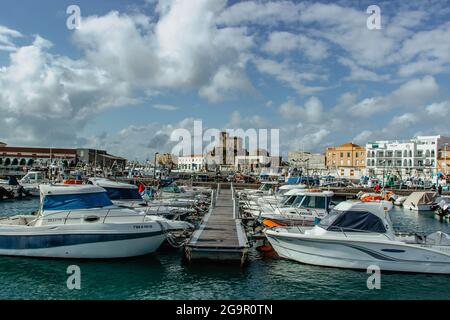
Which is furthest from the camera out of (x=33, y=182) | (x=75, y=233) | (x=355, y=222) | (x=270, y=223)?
(x=33, y=182)

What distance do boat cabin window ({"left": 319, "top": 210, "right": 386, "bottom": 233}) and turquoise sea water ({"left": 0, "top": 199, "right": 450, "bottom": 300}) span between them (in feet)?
5.92

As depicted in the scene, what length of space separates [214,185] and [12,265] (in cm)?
5850

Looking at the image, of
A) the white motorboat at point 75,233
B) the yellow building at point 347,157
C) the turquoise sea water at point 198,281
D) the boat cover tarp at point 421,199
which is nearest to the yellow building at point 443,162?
the yellow building at point 347,157

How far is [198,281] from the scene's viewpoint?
15.9 meters

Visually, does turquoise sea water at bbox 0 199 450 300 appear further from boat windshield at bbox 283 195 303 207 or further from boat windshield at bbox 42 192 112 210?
boat windshield at bbox 283 195 303 207

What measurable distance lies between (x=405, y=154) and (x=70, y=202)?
10650 cm

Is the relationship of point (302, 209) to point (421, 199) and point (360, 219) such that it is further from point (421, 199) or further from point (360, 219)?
point (421, 199)

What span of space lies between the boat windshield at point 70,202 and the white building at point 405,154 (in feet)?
306

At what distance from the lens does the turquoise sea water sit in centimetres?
1463

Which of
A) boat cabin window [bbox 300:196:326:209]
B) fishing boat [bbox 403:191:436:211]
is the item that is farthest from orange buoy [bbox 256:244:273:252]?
fishing boat [bbox 403:191:436:211]

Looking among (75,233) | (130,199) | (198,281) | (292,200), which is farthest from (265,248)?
(130,199)

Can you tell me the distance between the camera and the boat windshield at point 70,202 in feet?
64.3

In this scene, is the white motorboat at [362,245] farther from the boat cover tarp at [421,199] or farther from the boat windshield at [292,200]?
the boat cover tarp at [421,199]

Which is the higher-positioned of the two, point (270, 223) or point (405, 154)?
point (405, 154)
